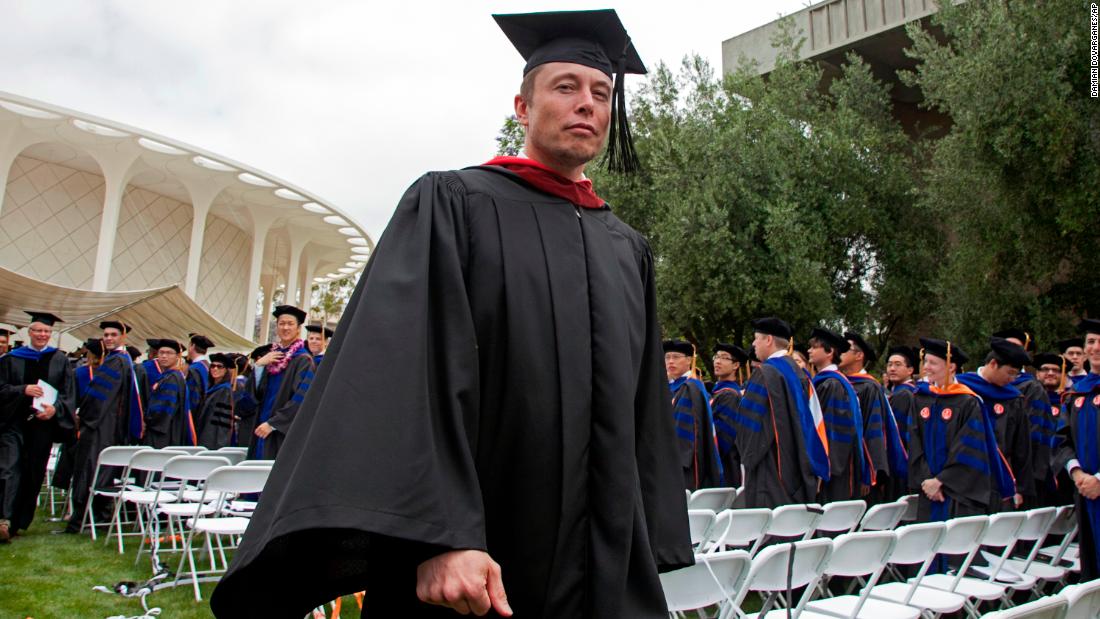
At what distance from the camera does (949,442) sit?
19.6 feet

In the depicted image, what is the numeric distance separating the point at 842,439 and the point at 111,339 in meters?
7.51

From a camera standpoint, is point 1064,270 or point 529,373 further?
point 1064,270

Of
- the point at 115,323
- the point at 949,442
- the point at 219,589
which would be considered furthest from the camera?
the point at 115,323

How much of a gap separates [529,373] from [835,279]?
14.9 metres

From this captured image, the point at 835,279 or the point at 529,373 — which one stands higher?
the point at 835,279

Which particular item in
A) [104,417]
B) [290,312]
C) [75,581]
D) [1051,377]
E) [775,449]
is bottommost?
[75,581]

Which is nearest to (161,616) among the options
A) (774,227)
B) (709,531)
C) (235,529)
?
(235,529)

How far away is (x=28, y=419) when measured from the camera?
6578 millimetres

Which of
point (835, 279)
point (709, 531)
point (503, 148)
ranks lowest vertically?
point (709, 531)

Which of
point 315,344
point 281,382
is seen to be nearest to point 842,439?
point 315,344

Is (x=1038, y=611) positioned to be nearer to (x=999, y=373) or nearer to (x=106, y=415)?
(x=999, y=373)

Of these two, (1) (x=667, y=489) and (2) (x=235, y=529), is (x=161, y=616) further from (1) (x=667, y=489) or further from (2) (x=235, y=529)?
(1) (x=667, y=489)

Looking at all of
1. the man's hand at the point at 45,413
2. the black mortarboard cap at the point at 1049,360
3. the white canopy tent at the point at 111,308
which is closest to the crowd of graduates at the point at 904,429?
the black mortarboard cap at the point at 1049,360

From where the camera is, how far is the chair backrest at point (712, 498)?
17.6 ft
